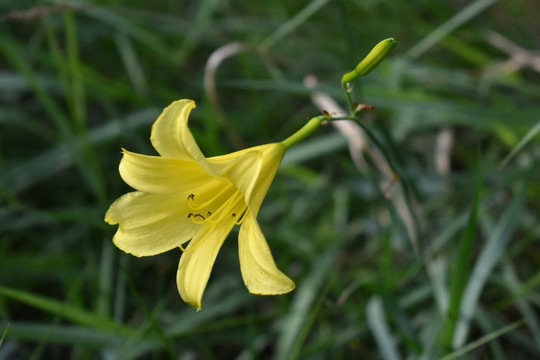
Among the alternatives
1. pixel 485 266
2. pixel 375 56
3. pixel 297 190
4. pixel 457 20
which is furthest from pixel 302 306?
pixel 457 20

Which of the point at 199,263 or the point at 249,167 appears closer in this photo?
the point at 249,167

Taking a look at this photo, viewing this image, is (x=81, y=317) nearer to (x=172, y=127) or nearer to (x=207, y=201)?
(x=207, y=201)

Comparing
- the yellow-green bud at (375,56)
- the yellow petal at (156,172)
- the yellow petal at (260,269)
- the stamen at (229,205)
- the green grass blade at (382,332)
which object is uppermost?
the yellow petal at (156,172)

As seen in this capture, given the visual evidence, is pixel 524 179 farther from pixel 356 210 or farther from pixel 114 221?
pixel 114 221

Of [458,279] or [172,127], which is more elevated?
[172,127]

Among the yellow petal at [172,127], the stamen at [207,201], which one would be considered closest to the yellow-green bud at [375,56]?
the yellow petal at [172,127]

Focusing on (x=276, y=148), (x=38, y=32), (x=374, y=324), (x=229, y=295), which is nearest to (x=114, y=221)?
(x=276, y=148)

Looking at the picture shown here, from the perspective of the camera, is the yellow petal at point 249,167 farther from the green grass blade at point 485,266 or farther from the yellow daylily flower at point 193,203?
the green grass blade at point 485,266
